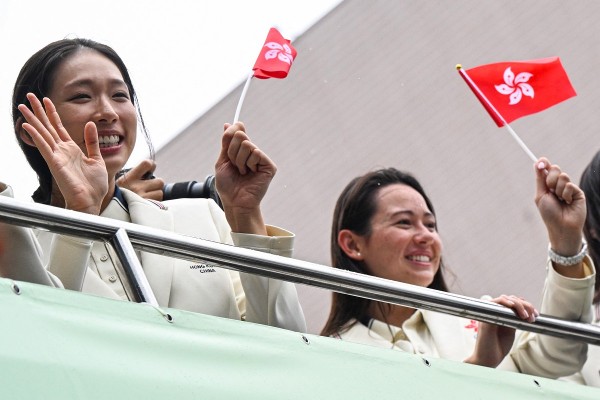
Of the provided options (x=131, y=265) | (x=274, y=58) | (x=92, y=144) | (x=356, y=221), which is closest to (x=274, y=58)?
(x=274, y=58)

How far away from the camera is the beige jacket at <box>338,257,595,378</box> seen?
288 centimetres

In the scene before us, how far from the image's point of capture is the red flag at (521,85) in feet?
11.6

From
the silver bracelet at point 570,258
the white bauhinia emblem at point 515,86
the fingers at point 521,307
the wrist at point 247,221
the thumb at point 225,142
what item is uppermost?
the white bauhinia emblem at point 515,86

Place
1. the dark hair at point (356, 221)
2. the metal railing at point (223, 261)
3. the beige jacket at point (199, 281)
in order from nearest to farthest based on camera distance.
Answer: the metal railing at point (223, 261) < the beige jacket at point (199, 281) < the dark hair at point (356, 221)

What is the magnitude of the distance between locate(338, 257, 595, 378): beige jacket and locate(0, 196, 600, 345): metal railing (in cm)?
34

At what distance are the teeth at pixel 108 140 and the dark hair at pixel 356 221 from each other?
77 cm

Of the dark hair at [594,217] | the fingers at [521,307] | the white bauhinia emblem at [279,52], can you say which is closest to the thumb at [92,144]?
the fingers at [521,307]

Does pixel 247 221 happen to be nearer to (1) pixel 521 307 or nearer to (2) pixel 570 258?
(1) pixel 521 307

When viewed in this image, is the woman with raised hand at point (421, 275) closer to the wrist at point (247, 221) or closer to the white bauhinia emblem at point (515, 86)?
the white bauhinia emblem at point (515, 86)

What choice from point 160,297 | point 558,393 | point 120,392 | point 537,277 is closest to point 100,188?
point 160,297

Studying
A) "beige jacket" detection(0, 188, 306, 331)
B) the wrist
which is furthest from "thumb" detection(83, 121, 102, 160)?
Answer: the wrist

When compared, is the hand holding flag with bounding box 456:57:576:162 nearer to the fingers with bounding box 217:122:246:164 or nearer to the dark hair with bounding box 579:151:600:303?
the dark hair with bounding box 579:151:600:303

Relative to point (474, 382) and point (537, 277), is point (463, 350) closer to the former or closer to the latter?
point (474, 382)

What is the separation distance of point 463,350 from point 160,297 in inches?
33.3
